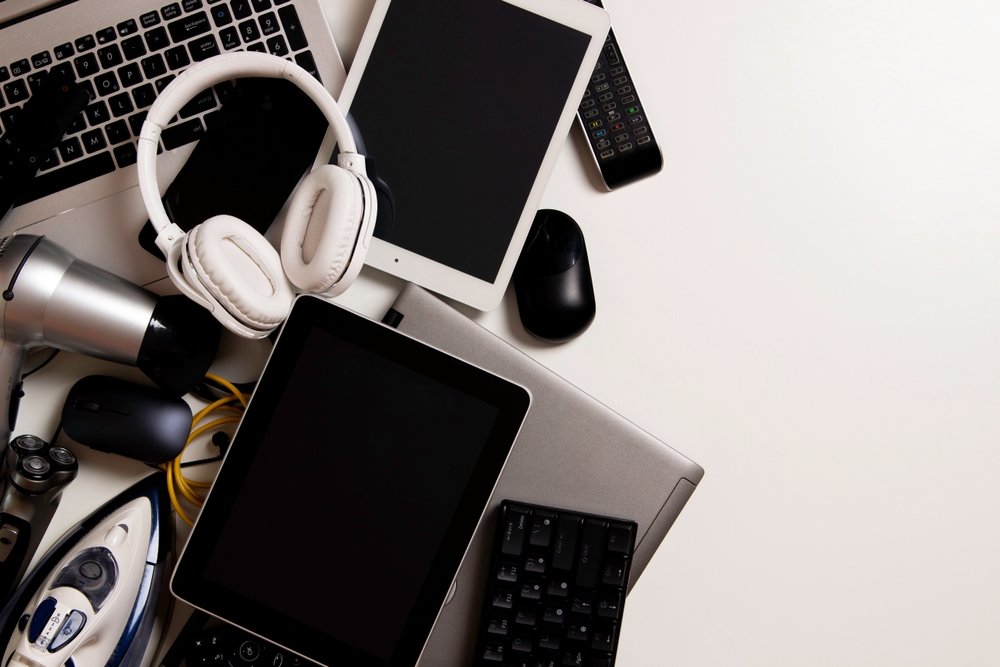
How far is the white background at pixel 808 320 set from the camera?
0.70 meters

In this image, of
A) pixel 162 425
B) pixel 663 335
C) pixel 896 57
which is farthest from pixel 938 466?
pixel 162 425

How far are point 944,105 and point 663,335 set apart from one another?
391 millimetres

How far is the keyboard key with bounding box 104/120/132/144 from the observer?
2.10 feet

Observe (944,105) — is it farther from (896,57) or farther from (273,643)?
(273,643)

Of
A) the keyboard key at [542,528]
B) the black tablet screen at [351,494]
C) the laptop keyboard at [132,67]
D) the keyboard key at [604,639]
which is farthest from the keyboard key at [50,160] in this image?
the keyboard key at [604,639]

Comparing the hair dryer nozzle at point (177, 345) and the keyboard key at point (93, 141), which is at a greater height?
the keyboard key at point (93, 141)

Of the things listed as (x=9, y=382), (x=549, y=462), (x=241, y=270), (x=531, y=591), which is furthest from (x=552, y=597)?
(x=9, y=382)

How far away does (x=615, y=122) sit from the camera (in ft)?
2.23

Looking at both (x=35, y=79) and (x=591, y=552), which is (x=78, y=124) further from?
(x=591, y=552)

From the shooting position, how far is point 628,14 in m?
0.70

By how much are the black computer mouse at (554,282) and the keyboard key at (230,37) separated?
34 centimetres

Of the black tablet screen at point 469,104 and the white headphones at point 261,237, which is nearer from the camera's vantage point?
the white headphones at point 261,237

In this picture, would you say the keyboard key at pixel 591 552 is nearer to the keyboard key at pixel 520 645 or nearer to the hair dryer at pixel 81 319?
the keyboard key at pixel 520 645

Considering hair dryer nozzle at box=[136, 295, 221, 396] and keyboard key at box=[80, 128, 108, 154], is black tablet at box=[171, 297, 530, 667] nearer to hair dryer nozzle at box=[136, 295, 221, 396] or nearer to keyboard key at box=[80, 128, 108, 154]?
hair dryer nozzle at box=[136, 295, 221, 396]
